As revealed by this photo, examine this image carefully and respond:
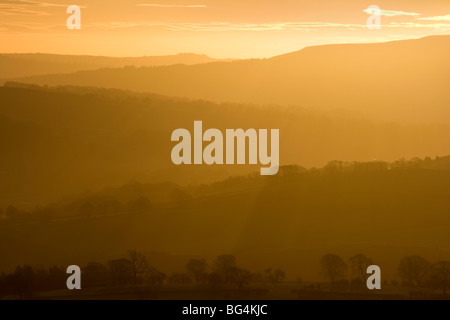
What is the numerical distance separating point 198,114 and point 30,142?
18032 millimetres

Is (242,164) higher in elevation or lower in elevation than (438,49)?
lower

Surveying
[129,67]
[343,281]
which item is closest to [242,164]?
[343,281]

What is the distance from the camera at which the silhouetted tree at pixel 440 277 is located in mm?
18823

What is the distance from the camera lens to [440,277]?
62.9 feet

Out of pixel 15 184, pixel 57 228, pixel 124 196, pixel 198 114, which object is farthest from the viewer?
pixel 198 114

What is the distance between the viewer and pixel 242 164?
51.7 metres

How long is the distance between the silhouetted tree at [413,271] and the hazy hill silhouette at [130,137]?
25.0 metres

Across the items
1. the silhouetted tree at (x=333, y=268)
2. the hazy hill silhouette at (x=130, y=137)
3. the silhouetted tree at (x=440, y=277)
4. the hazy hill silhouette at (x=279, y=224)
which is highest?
the hazy hill silhouette at (x=130, y=137)

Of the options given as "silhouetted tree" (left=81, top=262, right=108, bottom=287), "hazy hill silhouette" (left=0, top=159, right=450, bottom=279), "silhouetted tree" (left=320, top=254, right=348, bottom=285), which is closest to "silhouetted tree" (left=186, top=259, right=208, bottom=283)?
"silhouetted tree" (left=81, top=262, right=108, bottom=287)

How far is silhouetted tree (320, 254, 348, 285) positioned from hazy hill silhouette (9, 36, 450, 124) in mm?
64433

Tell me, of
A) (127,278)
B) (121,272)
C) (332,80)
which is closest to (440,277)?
(127,278)

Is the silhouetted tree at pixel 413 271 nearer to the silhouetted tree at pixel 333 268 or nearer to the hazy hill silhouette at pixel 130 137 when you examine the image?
the silhouetted tree at pixel 333 268

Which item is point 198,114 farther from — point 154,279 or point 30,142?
point 154,279

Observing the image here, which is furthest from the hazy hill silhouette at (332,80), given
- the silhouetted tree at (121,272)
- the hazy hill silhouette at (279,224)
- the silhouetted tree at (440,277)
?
the silhouetted tree at (121,272)
